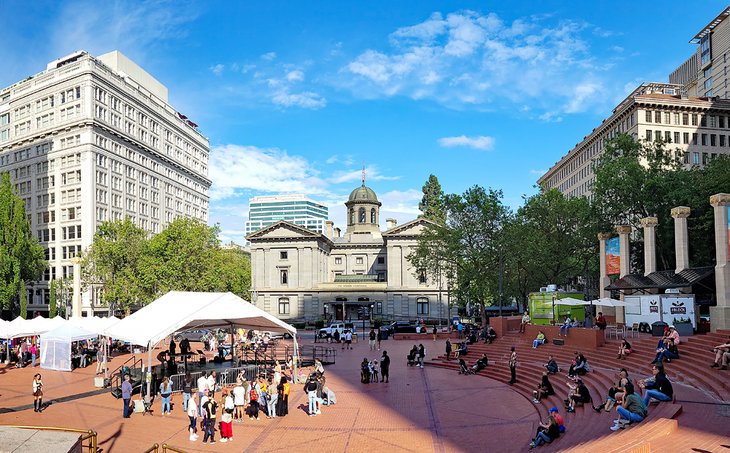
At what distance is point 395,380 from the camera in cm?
3044

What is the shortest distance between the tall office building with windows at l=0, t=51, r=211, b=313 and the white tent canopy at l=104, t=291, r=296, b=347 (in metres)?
56.7

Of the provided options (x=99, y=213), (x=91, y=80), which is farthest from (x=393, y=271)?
(x=91, y=80)

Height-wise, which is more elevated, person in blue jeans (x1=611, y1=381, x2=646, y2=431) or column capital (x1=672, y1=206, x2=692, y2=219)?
column capital (x1=672, y1=206, x2=692, y2=219)

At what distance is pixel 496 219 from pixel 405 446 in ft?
124

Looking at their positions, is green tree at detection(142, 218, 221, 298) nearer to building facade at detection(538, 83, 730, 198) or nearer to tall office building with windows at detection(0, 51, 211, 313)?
tall office building with windows at detection(0, 51, 211, 313)

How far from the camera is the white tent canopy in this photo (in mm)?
24547

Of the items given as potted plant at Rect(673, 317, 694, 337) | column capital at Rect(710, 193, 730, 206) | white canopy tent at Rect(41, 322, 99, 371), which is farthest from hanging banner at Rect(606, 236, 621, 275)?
white canopy tent at Rect(41, 322, 99, 371)

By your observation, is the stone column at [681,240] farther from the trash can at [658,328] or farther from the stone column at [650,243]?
the trash can at [658,328]

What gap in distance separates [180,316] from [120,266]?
39132 mm

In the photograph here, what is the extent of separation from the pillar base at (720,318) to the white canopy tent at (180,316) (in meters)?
19.8

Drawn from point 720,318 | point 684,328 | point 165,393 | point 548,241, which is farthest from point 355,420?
point 548,241

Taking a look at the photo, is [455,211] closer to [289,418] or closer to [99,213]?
[289,418]

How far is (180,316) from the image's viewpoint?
84.0 feet

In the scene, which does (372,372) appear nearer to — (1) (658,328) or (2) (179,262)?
(1) (658,328)
